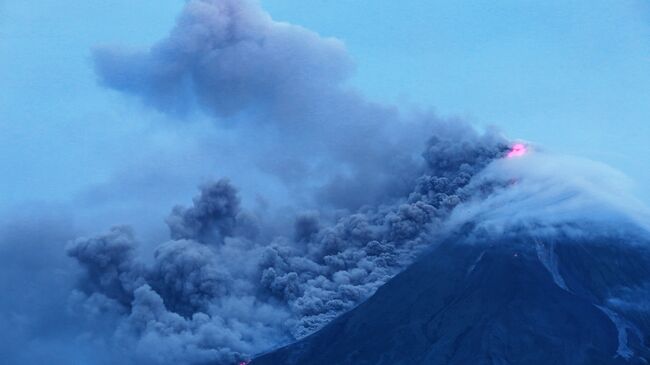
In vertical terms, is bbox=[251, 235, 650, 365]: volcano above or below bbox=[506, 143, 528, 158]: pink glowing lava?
below

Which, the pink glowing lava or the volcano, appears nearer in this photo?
the volcano

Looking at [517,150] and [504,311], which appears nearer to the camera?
[504,311]

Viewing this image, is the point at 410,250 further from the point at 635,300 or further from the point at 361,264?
the point at 635,300

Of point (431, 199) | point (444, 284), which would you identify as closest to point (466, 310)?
point (444, 284)

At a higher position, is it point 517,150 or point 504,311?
point 517,150
